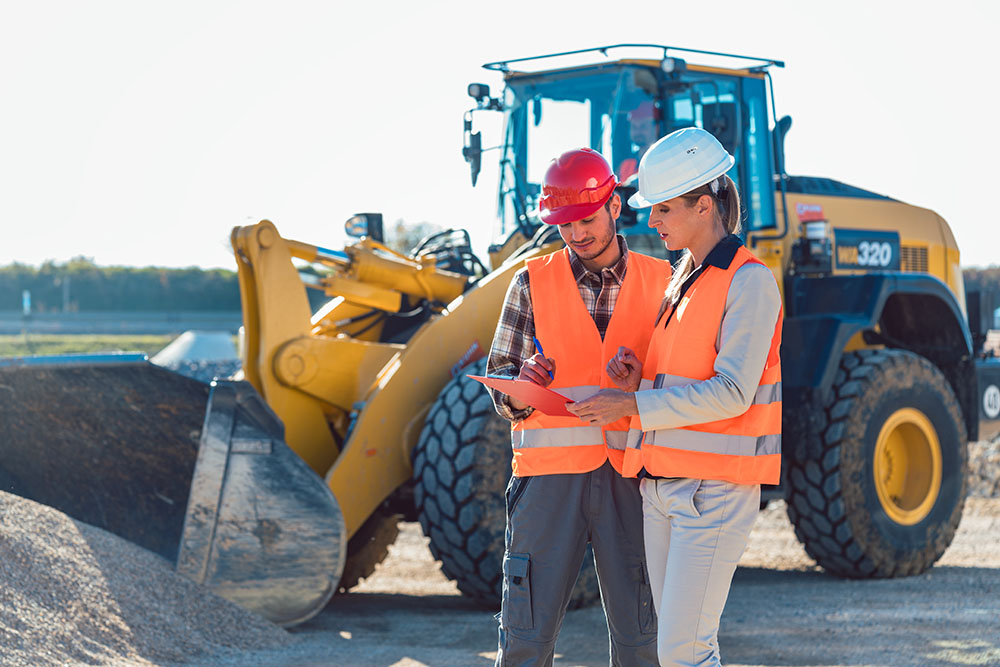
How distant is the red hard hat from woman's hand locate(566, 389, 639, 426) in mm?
712

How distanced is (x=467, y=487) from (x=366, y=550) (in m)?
1.58

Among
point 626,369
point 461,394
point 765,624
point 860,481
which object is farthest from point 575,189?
point 860,481

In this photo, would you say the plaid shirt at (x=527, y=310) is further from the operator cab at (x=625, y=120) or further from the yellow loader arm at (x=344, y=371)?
the operator cab at (x=625, y=120)

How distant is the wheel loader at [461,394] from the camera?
5391 millimetres

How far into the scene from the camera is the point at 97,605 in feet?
16.1

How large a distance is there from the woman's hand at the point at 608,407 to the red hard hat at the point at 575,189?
2.33 ft

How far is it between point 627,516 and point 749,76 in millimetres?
4517

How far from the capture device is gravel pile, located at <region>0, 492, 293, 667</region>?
15.0ft

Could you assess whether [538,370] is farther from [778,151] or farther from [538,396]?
[778,151]

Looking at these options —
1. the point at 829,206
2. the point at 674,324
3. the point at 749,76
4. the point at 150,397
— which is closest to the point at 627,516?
the point at 674,324

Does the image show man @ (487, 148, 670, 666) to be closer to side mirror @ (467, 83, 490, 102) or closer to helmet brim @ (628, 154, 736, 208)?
helmet brim @ (628, 154, 736, 208)

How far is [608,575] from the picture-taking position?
11.3 ft

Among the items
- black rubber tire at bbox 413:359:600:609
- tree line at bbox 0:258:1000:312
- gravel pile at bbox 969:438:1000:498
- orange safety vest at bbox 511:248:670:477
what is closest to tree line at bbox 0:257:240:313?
tree line at bbox 0:258:1000:312

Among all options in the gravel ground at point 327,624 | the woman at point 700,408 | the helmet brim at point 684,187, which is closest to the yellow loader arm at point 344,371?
the gravel ground at point 327,624
